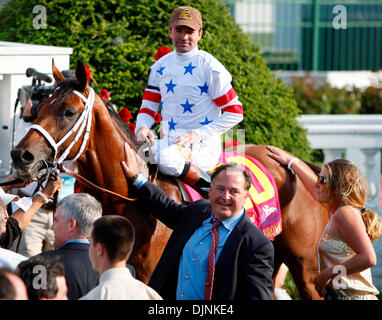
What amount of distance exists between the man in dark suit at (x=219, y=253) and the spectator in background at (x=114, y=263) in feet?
1.97

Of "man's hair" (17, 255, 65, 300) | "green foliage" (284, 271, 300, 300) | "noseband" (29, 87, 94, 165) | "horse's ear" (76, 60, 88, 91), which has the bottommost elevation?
"green foliage" (284, 271, 300, 300)

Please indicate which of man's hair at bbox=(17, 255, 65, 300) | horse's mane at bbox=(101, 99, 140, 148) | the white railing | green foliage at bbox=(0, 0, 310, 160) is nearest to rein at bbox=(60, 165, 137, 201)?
horse's mane at bbox=(101, 99, 140, 148)

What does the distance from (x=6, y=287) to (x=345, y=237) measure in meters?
1.99

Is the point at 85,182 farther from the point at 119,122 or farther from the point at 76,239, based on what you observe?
the point at 76,239

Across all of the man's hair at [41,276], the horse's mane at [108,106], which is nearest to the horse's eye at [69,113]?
the horse's mane at [108,106]

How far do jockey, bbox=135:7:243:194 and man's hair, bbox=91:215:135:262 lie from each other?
151 cm

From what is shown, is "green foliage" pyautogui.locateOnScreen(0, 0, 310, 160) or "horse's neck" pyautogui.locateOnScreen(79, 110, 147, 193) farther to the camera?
"green foliage" pyautogui.locateOnScreen(0, 0, 310, 160)

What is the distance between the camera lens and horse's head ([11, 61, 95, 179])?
4312mm

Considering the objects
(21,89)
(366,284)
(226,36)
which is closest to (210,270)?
(366,284)

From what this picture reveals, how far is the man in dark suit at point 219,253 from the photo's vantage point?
146 inches

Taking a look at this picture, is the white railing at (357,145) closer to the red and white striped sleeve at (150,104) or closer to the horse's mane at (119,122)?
the red and white striped sleeve at (150,104)

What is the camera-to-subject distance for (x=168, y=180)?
16.2 ft

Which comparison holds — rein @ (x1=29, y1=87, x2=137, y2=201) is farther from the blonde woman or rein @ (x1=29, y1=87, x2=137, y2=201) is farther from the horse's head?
the blonde woman

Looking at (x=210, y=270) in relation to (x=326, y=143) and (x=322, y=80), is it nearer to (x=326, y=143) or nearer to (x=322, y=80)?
(x=326, y=143)
